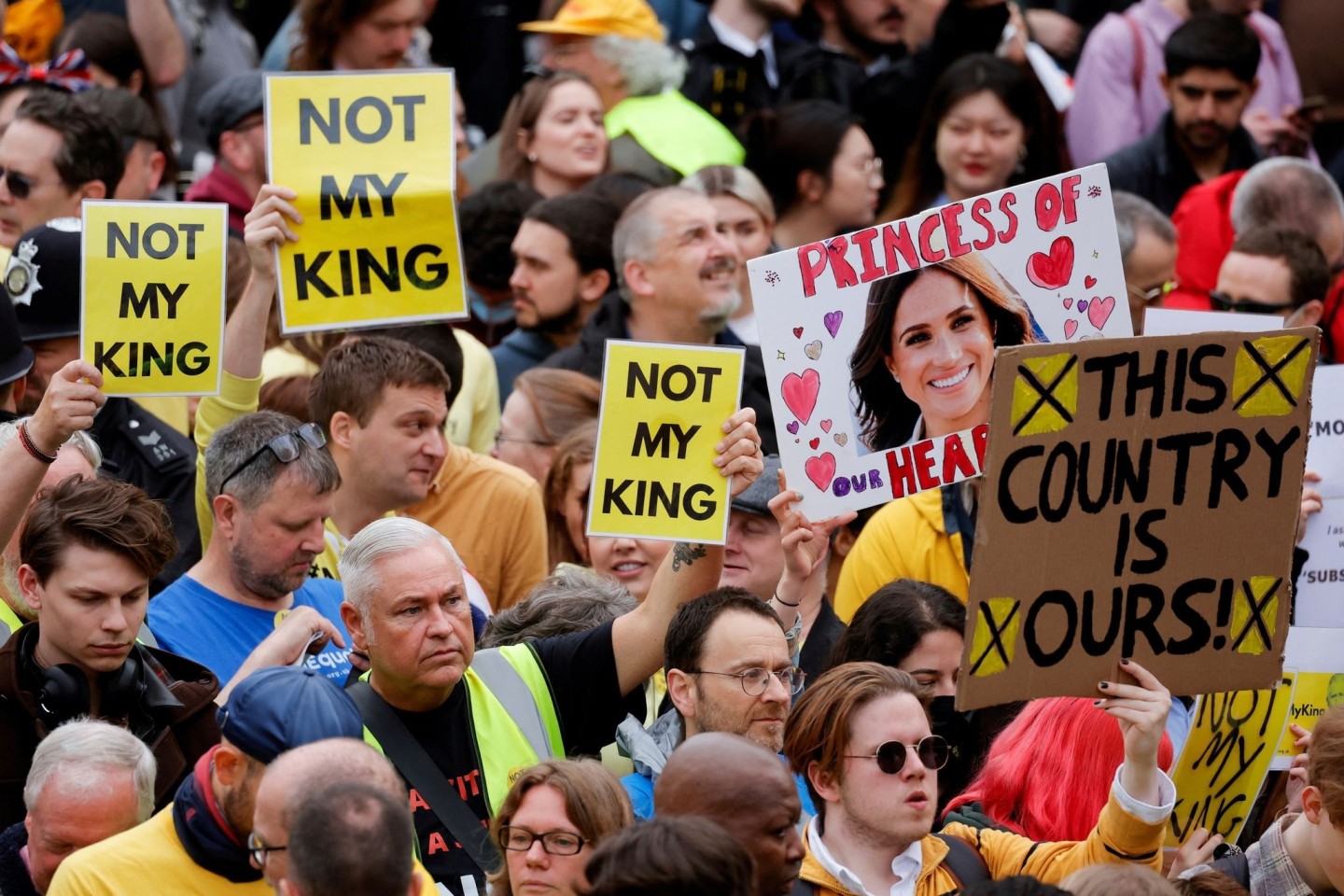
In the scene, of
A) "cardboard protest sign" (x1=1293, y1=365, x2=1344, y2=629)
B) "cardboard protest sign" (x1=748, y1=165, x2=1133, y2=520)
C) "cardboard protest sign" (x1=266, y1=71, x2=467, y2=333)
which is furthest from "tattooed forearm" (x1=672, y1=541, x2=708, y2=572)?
"cardboard protest sign" (x1=1293, y1=365, x2=1344, y2=629)

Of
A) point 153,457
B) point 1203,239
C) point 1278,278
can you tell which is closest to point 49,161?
point 153,457

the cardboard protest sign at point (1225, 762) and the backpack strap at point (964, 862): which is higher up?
the cardboard protest sign at point (1225, 762)

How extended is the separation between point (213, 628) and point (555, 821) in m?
1.88

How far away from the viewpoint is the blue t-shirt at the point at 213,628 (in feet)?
20.0

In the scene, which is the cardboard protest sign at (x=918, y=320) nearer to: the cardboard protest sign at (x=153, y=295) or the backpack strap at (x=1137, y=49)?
the cardboard protest sign at (x=153, y=295)

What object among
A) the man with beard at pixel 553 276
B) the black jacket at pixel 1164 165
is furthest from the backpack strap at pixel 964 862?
the black jacket at pixel 1164 165

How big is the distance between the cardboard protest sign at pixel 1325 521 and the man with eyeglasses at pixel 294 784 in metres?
3.78

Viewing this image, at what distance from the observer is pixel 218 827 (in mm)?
4430

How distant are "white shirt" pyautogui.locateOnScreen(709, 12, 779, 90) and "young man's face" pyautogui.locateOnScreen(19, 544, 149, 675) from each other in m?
6.93

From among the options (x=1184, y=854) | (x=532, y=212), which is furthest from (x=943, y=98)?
(x=1184, y=854)

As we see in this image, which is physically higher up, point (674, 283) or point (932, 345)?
point (674, 283)

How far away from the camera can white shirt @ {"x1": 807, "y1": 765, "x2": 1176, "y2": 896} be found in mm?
4934

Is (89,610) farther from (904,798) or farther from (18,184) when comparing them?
(18,184)

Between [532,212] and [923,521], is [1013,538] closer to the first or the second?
[923,521]
